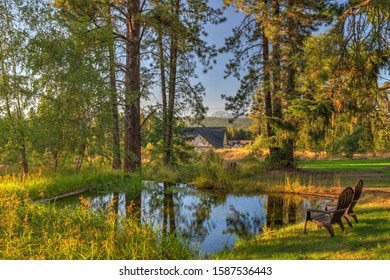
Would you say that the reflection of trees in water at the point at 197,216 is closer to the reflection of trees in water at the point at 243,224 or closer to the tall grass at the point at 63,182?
the reflection of trees in water at the point at 243,224

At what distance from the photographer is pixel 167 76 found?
21.0m

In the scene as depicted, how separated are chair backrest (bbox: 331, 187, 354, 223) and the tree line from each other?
297 cm

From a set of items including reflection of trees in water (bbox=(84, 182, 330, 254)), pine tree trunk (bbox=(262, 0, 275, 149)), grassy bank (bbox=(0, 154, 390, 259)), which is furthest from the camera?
pine tree trunk (bbox=(262, 0, 275, 149))

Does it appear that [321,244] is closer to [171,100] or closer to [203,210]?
→ [203,210]

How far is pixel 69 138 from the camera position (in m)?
13.1

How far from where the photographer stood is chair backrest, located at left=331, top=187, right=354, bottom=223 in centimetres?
675

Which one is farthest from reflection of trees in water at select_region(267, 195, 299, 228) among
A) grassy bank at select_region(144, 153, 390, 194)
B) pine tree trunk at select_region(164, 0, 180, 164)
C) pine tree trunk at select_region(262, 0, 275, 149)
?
pine tree trunk at select_region(164, 0, 180, 164)

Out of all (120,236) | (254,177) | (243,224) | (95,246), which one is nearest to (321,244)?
(243,224)

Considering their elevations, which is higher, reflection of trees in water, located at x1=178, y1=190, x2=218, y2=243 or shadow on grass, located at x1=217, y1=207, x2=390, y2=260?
shadow on grass, located at x1=217, y1=207, x2=390, y2=260

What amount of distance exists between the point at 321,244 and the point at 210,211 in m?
4.55

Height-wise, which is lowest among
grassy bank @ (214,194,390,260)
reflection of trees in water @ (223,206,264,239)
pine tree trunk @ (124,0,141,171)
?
reflection of trees in water @ (223,206,264,239)

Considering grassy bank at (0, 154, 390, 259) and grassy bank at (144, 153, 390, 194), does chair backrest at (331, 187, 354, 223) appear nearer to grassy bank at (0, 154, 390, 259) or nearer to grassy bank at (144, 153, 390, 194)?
grassy bank at (0, 154, 390, 259)

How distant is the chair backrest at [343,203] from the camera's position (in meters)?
6.75

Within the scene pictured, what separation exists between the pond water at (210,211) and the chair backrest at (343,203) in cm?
203
